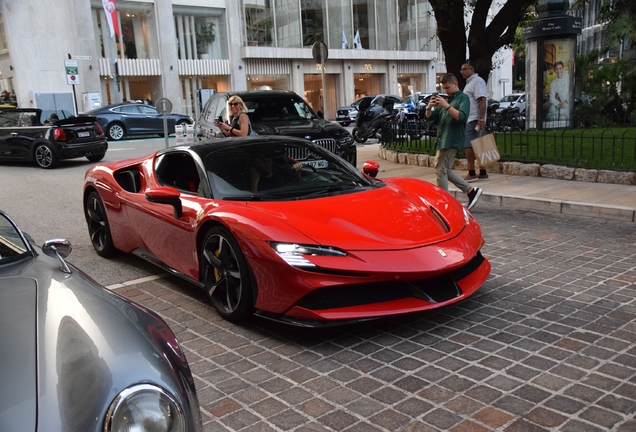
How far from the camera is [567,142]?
38.4 ft

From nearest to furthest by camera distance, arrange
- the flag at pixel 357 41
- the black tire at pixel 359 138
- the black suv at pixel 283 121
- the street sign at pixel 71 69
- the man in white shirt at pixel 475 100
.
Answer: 1. the man in white shirt at pixel 475 100
2. the black suv at pixel 283 121
3. the black tire at pixel 359 138
4. the street sign at pixel 71 69
5. the flag at pixel 357 41

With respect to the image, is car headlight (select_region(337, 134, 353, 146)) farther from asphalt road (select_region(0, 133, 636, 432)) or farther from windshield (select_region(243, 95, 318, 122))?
asphalt road (select_region(0, 133, 636, 432))

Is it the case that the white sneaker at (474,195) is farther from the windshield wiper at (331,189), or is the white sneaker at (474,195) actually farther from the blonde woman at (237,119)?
the blonde woman at (237,119)

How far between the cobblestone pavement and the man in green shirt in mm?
2735

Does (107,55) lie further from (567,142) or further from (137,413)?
(137,413)

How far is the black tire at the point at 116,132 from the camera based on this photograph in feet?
77.5

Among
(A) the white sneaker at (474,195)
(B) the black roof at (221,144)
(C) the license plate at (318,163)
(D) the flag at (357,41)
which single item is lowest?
(A) the white sneaker at (474,195)

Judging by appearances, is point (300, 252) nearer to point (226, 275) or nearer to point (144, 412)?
point (226, 275)

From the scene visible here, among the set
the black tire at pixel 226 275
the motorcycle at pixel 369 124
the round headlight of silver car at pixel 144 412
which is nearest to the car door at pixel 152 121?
the motorcycle at pixel 369 124

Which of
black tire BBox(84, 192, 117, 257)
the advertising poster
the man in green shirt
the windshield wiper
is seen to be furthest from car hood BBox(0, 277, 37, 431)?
the advertising poster

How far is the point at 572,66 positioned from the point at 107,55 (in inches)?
1134

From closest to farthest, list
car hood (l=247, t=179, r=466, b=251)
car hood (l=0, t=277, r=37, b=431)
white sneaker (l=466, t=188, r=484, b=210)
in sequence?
car hood (l=0, t=277, r=37, b=431), car hood (l=247, t=179, r=466, b=251), white sneaker (l=466, t=188, r=484, b=210)

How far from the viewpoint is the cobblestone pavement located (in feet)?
9.76

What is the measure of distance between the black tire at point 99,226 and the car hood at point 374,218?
2649 millimetres
